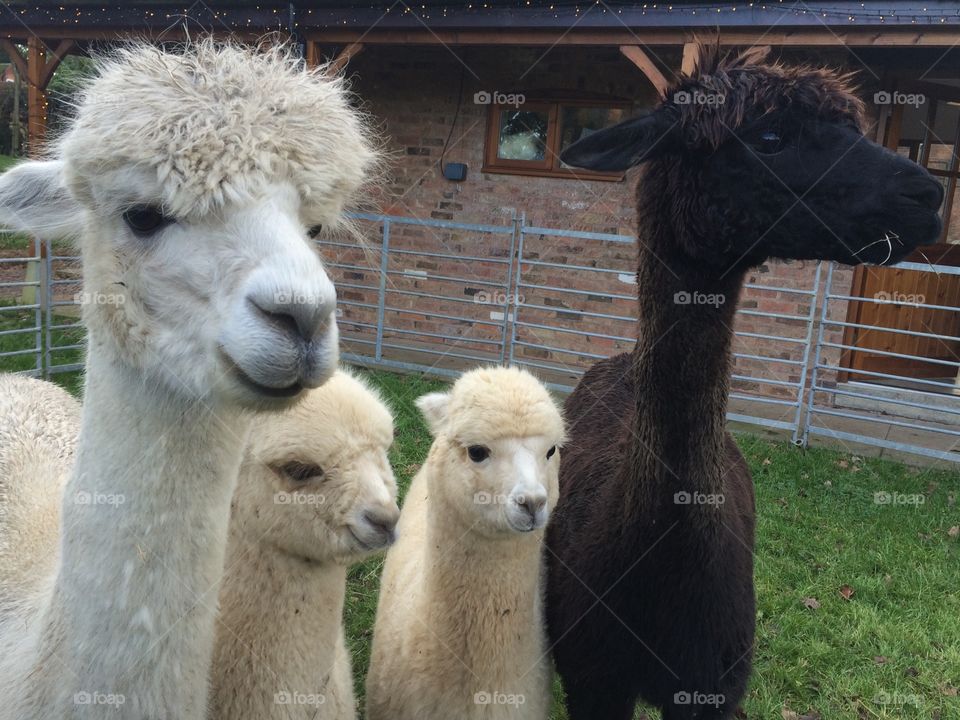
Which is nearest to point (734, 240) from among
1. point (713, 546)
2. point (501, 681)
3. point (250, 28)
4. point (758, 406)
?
point (713, 546)

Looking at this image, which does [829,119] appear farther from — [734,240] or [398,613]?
[398,613]

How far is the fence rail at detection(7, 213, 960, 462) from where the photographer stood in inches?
329

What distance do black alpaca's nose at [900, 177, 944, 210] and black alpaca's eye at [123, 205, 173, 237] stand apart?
7.57 feet

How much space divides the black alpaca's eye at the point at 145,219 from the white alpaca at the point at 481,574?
1.59 m

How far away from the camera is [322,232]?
6.88ft

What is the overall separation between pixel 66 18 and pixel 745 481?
1086 centimetres

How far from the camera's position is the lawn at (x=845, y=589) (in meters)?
4.13
